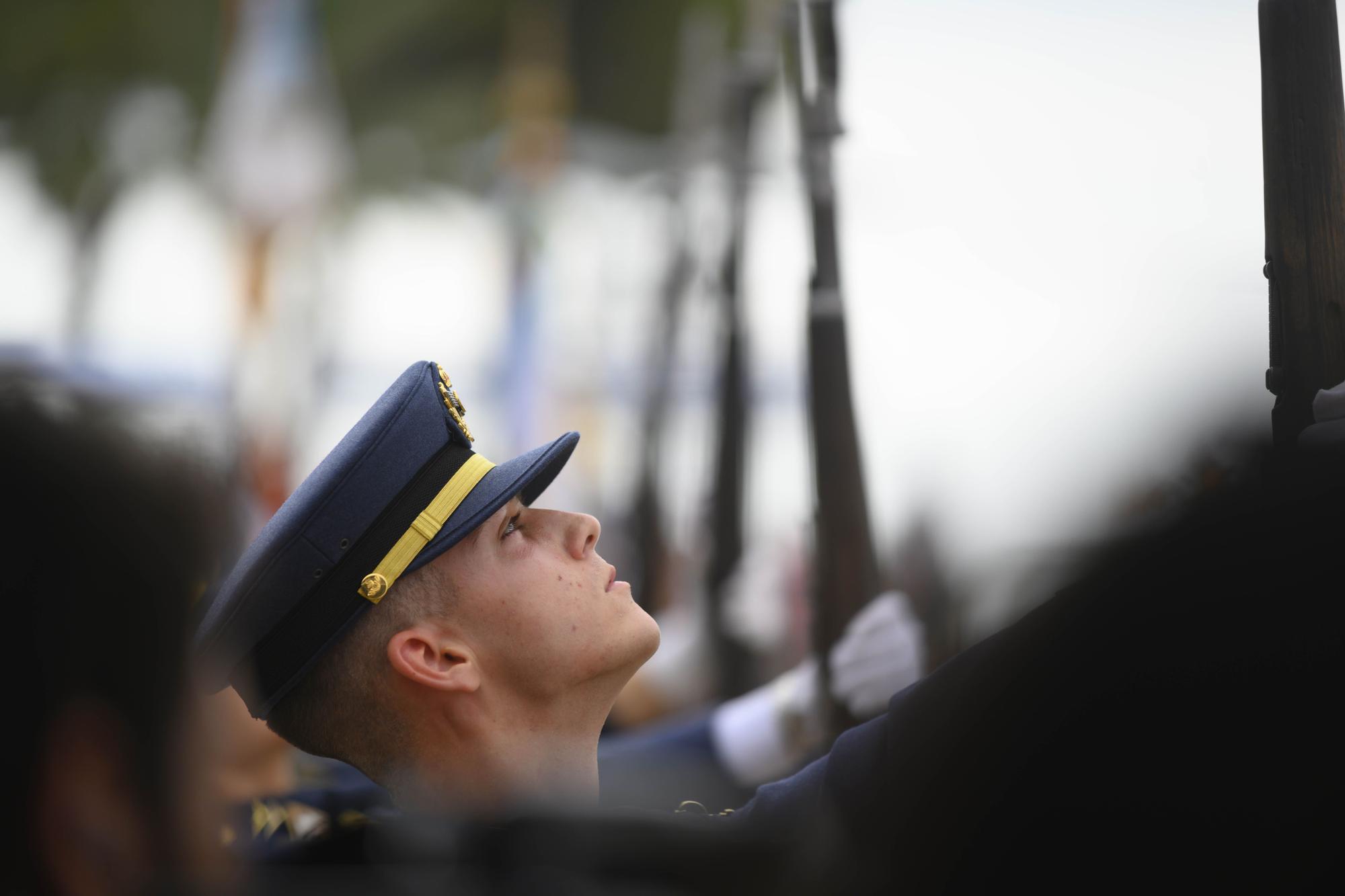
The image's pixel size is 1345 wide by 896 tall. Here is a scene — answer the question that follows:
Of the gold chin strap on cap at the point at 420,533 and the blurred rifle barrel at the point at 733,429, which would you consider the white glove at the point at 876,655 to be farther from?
the blurred rifle barrel at the point at 733,429

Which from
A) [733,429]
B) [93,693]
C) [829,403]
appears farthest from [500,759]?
[733,429]

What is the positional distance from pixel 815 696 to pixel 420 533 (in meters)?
1.72

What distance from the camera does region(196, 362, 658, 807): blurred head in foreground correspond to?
216 centimetres

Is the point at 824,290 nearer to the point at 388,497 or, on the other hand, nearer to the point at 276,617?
Answer: the point at 388,497

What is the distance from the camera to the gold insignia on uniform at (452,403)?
238 cm

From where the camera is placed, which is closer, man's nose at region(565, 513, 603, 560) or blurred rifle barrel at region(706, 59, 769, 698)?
man's nose at region(565, 513, 603, 560)

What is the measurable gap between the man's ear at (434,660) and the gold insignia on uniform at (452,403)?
15.2 inches

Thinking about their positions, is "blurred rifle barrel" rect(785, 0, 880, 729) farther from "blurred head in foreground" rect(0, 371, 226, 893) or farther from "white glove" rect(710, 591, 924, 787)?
"blurred head in foreground" rect(0, 371, 226, 893)

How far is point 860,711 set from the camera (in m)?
3.44

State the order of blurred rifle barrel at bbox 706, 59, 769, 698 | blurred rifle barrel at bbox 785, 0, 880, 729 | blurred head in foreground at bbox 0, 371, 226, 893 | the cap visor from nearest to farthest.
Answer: blurred head in foreground at bbox 0, 371, 226, 893 < the cap visor < blurred rifle barrel at bbox 785, 0, 880, 729 < blurred rifle barrel at bbox 706, 59, 769, 698

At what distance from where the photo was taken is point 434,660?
7.27 ft

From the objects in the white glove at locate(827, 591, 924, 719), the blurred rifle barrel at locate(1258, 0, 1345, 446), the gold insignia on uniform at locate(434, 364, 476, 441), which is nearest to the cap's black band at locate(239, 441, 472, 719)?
the gold insignia on uniform at locate(434, 364, 476, 441)

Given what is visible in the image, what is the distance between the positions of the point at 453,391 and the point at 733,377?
148 inches

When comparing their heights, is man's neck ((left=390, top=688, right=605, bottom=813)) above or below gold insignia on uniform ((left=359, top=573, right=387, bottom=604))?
below
